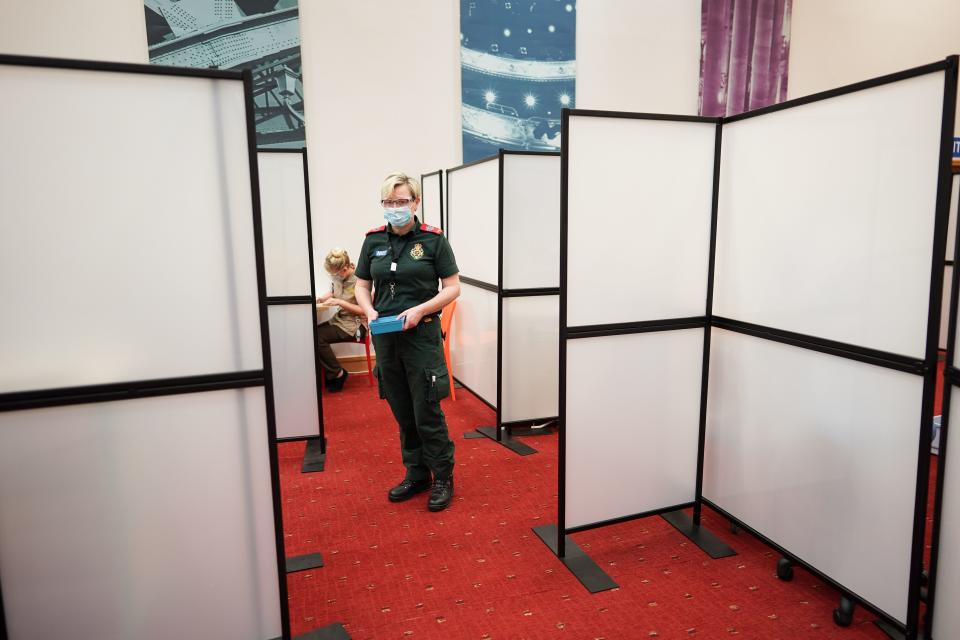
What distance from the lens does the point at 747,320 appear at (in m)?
2.27

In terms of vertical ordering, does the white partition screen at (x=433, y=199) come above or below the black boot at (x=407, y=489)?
above

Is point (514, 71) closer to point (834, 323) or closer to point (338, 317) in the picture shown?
point (338, 317)

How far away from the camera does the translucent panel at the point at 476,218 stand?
12.0ft

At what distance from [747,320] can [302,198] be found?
222cm

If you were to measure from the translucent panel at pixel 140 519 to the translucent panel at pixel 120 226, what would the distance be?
124 mm

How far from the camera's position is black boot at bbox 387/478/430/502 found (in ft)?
9.70

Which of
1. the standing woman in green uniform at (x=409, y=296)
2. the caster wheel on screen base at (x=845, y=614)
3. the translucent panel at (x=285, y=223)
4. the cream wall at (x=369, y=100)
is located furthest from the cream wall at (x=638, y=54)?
the caster wheel on screen base at (x=845, y=614)

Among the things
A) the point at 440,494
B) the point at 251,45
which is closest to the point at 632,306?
the point at 440,494

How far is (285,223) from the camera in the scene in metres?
3.22

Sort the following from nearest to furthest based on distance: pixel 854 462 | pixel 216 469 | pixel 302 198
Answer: pixel 216 469
pixel 854 462
pixel 302 198

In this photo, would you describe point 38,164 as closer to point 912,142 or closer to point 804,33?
point 912,142

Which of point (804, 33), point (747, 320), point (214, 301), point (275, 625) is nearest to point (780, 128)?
point (747, 320)

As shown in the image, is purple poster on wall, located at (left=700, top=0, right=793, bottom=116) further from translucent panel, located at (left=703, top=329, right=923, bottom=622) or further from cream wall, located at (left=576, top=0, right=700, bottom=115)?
translucent panel, located at (left=703, top=329, right=923, bottom=622)

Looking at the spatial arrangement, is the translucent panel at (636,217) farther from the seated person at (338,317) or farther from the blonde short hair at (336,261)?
the blonde short hair at (336,261)
